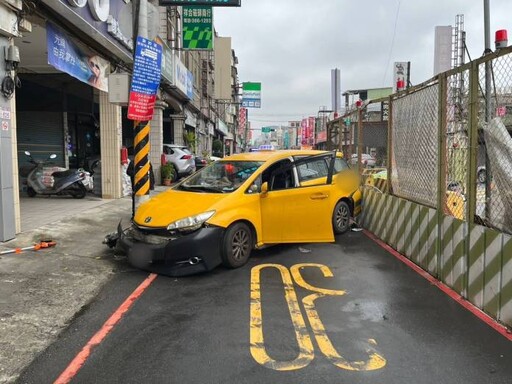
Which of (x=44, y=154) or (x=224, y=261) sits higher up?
(x=44, y=154)

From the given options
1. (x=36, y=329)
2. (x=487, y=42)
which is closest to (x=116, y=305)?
(x=36, y=329)

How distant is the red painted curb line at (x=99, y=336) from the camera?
11.8 ft

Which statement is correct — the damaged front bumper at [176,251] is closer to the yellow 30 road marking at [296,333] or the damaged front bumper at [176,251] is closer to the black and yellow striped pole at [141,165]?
the yellow 30 road marking at [296,333]

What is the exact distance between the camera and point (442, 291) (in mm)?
5555

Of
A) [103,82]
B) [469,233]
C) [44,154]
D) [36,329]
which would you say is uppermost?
[103,82]

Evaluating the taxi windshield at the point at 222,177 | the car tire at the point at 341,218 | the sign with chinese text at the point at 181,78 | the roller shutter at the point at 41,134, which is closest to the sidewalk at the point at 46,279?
the taxi windshield at the point at 222,177

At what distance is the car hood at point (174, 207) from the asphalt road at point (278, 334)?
744 mm

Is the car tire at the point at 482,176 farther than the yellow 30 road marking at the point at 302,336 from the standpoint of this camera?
Yes

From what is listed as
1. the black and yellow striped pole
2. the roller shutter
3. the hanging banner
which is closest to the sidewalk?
the black and yellow striped pole

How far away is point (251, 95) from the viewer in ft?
149

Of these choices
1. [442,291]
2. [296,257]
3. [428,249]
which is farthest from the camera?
[296,257]

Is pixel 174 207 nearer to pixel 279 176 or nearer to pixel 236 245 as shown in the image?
pixel 236 245

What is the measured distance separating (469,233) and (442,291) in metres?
0.80

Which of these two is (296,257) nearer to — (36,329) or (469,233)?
(469,233)
